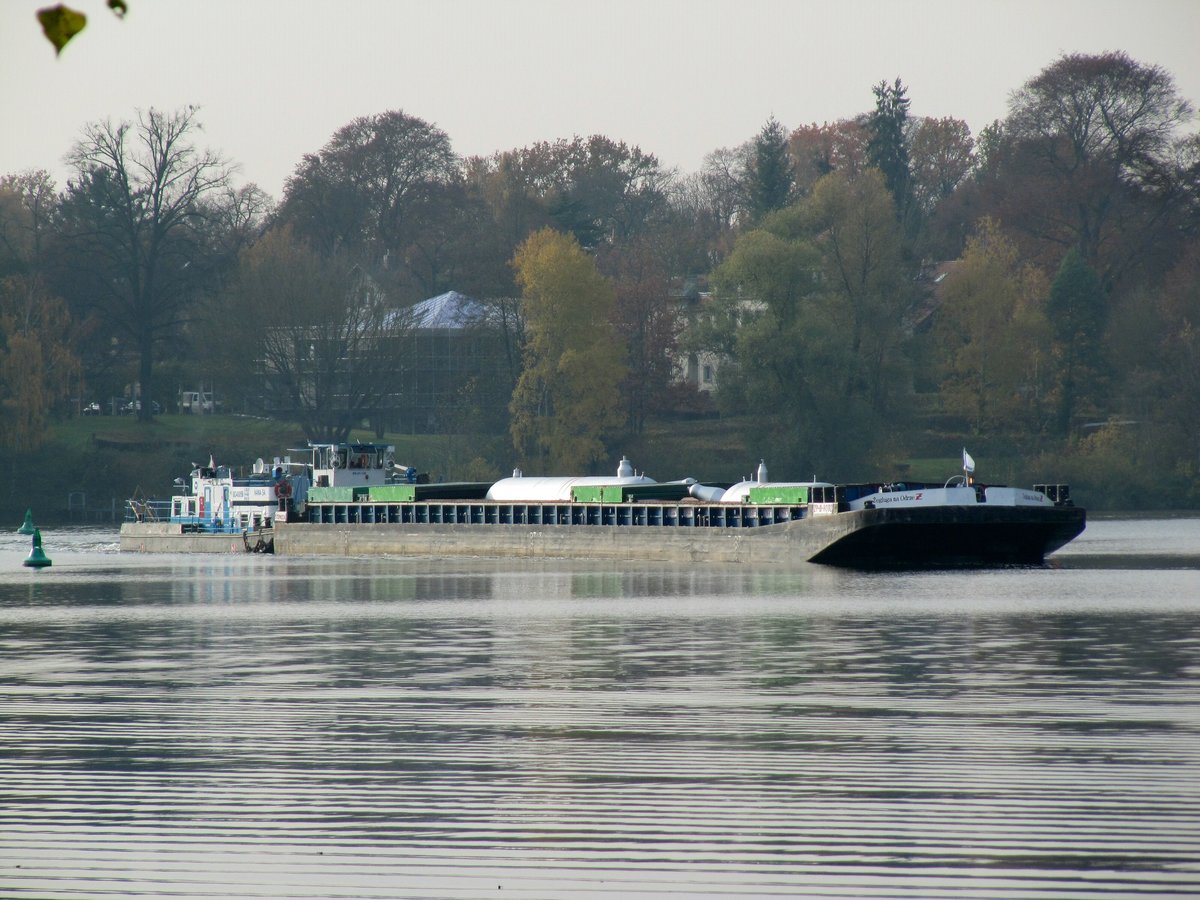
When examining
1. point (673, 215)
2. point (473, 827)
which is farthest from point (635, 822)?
point (673, 215)

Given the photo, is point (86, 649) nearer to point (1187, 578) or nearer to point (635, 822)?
point (635, 822)

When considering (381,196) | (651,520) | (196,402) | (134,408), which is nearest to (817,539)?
(651,520)

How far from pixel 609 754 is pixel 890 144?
149 m

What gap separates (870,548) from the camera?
58.8 metres

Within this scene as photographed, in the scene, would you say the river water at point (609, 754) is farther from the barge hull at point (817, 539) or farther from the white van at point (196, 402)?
the white van at point (196, 402)

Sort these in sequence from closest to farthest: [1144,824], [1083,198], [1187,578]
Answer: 1. [1144,824]
2. [1187,578]
3. [1083,198]

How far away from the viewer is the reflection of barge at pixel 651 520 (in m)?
58.2

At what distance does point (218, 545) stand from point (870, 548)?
116 ft

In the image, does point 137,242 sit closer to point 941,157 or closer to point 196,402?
point 196,402

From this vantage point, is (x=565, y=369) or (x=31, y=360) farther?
(x=31, y=360)

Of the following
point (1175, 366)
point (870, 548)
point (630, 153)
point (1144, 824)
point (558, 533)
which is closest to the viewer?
point (1144, 824)

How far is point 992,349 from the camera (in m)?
115

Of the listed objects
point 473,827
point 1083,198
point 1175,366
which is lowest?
point 473,827

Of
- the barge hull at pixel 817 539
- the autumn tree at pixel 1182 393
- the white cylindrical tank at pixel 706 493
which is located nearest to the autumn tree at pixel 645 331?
the autumn tree at pixel 1182 393
